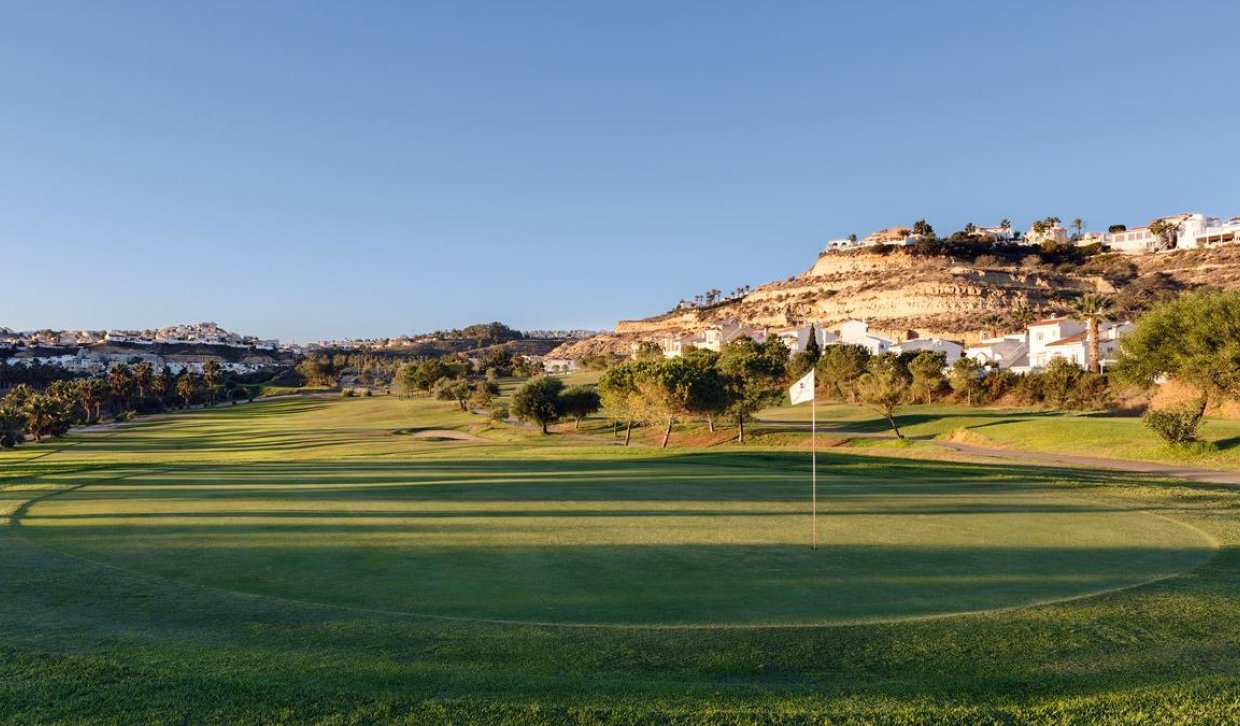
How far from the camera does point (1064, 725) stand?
282 inches

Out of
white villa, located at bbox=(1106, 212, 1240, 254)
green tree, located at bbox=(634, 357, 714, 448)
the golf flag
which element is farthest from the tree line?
white villa, located at bbox=(1106, 212, 1240, 254)

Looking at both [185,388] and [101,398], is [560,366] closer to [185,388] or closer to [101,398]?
[185,388]

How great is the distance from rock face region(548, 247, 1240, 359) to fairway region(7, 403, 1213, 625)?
366ft

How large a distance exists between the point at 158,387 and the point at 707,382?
99520 mm

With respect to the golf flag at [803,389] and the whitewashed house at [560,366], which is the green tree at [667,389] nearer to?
the golf flag at [803,389]

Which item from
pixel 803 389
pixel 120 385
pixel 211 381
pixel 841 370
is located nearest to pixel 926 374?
pixel 841 370

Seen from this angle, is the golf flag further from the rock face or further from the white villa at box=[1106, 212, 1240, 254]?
the white villa at box=[1106, 212, 1240, 254]

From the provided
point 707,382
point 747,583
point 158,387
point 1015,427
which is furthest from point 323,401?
point 747,583

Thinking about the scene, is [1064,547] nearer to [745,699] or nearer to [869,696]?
[869,696]

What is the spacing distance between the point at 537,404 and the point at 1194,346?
48.0 metres

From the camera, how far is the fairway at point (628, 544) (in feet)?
37.1

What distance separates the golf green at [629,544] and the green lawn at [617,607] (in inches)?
3.3

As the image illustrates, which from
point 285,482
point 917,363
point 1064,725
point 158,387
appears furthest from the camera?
point 158,387

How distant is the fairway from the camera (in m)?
11.3
